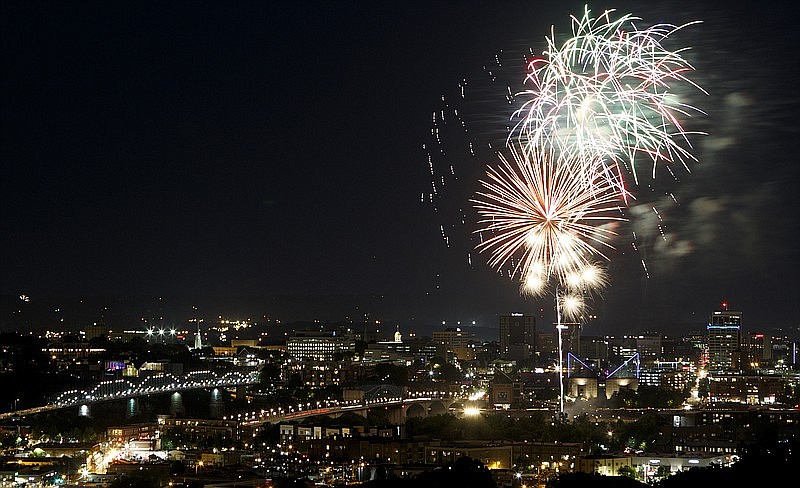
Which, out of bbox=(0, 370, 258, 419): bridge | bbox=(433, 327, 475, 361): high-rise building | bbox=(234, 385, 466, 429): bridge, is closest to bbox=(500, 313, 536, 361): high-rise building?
bbox=(433, 327, 475, 361): high-rise building

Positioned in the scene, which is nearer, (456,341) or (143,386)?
(143,386)

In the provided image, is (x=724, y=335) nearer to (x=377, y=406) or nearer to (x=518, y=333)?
(x=518, y=333)

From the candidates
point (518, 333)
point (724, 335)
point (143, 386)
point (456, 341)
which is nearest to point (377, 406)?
point (143, 386)

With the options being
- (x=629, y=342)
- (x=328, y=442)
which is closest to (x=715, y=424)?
(x=328, y=442)

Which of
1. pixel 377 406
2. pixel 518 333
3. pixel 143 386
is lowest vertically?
pixel 377 406

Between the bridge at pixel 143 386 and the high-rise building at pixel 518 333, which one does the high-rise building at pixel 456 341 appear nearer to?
the high-rise building at pixel 518 333

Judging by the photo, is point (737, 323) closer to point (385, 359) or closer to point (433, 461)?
point (385, 359)

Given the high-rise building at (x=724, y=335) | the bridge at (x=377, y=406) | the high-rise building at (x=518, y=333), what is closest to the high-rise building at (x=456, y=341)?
the high-rise building at (x=518, y=333)
